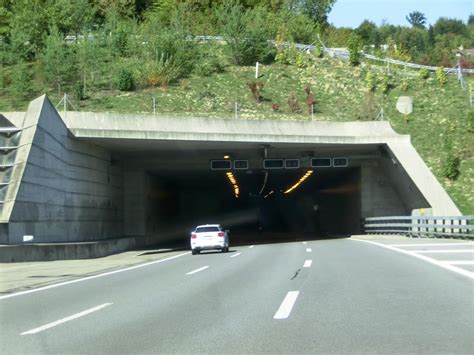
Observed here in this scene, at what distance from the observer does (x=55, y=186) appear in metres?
27.1

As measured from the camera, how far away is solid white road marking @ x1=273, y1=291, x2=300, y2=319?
9953 mm

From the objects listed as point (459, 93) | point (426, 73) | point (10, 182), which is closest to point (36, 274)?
point (10, 182)

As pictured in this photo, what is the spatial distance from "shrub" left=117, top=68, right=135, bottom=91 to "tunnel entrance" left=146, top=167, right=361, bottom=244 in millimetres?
7443

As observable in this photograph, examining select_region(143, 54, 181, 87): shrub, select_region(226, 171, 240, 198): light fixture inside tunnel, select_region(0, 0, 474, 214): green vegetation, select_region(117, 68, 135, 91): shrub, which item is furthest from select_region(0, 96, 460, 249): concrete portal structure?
select_region(143, 54, 181, 87): shrub

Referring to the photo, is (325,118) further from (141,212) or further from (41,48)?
(41,48)

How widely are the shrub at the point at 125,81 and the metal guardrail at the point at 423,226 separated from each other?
2005 centimetres

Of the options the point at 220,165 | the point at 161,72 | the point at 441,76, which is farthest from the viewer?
the point at 441,76

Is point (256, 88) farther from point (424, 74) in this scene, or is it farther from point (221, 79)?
point (424, 74)

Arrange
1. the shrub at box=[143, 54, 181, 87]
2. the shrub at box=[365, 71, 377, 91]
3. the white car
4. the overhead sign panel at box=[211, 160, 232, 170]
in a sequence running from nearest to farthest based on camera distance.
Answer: the white car, the overhead sign panel at box=[211, 160, 232, 170], the shrub at box=[143, 54, 181, 87], the shrub at box=[365, 71, 377, 91]

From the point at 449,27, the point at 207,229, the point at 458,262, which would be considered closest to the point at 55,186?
the point at 207,229

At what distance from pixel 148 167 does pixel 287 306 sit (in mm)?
29503

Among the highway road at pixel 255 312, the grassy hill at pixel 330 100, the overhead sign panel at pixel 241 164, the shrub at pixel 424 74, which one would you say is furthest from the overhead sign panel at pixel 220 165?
the highway road at pixel 255 312

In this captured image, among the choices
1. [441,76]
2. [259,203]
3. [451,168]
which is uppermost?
[441,76]

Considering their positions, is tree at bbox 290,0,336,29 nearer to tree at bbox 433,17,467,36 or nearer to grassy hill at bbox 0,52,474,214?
grassy hill at bbox 0,52,474,214
